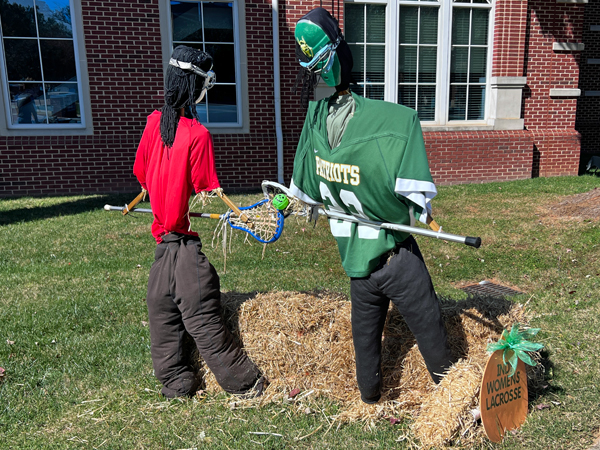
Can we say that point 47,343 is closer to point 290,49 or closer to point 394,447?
point 394,447

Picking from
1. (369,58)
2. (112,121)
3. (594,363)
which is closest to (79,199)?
(112,121)

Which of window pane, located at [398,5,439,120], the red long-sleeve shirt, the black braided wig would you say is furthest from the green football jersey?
window pane, located at [398,5,439,120]

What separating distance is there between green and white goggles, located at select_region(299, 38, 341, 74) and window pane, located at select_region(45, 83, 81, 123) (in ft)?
27.4

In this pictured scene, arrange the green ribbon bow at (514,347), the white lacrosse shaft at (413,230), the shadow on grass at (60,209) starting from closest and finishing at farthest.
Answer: the white lacrosse shaft at (413,230) → the green ribbon bow at (514,347) → the shadow on grass at (60,209)

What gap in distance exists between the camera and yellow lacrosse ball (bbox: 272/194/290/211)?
126 inches

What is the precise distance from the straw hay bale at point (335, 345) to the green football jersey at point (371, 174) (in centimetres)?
86

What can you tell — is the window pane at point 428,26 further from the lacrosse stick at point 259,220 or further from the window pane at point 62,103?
the lacrosse stick at point 259,220

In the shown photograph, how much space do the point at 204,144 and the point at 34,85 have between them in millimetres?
8139

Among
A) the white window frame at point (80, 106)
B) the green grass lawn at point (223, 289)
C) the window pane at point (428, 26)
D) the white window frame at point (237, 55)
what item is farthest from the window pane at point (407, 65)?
the white window frame at point (80, 106)

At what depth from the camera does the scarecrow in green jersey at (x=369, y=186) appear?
2.73 m

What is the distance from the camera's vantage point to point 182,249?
3.33 meters

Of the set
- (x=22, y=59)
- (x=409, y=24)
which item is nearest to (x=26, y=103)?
(x=22, y=59)

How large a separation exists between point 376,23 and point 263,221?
8.74 metres

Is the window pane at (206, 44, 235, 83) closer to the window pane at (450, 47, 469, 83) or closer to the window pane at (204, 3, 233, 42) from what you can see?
the window pane at (204, 3, 233, 42)
